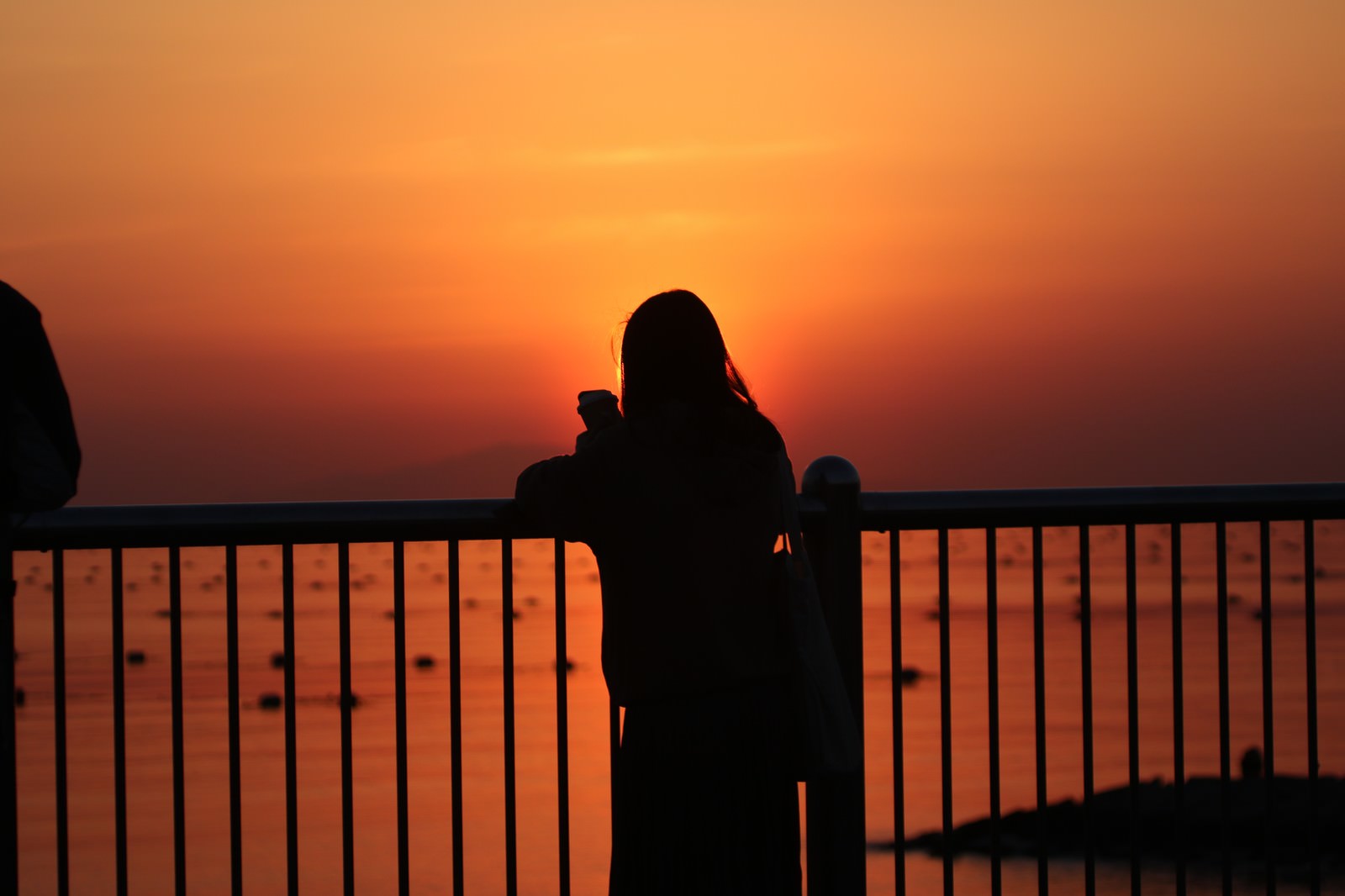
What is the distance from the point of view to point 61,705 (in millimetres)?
3662

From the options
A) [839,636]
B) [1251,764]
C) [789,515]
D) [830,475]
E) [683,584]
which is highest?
[830,475]

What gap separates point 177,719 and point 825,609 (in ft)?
6.12

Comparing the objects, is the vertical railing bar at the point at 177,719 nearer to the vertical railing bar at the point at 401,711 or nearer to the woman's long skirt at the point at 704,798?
the vertical railing bar at the point at 401,711

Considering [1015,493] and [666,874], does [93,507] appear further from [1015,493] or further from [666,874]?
[1015,493]

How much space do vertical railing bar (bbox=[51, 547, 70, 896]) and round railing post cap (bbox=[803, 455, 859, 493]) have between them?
2106 mm

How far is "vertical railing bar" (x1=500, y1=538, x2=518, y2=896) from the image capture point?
379 centimetres

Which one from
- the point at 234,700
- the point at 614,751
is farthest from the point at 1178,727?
the point at 234,700

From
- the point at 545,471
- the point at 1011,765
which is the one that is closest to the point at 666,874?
the point at 545,471

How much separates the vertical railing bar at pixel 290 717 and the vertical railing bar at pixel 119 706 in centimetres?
41

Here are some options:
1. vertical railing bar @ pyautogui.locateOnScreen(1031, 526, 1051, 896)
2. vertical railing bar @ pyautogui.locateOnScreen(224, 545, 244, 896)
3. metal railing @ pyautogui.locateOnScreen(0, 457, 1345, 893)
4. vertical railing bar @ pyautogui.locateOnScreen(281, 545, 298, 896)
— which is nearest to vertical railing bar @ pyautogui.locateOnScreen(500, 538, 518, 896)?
metal railing @ pyautogui.locateOnScreen(0, 457, 1345, 893)

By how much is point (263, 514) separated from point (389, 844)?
30.2 feet

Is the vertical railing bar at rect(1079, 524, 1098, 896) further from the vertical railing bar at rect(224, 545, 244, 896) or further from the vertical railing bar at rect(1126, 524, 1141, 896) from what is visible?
the vertical railing bar at rect(224, 545, 244, 896)

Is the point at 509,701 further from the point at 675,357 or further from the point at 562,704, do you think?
the point at 675,357

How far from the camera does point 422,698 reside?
22688 mm
